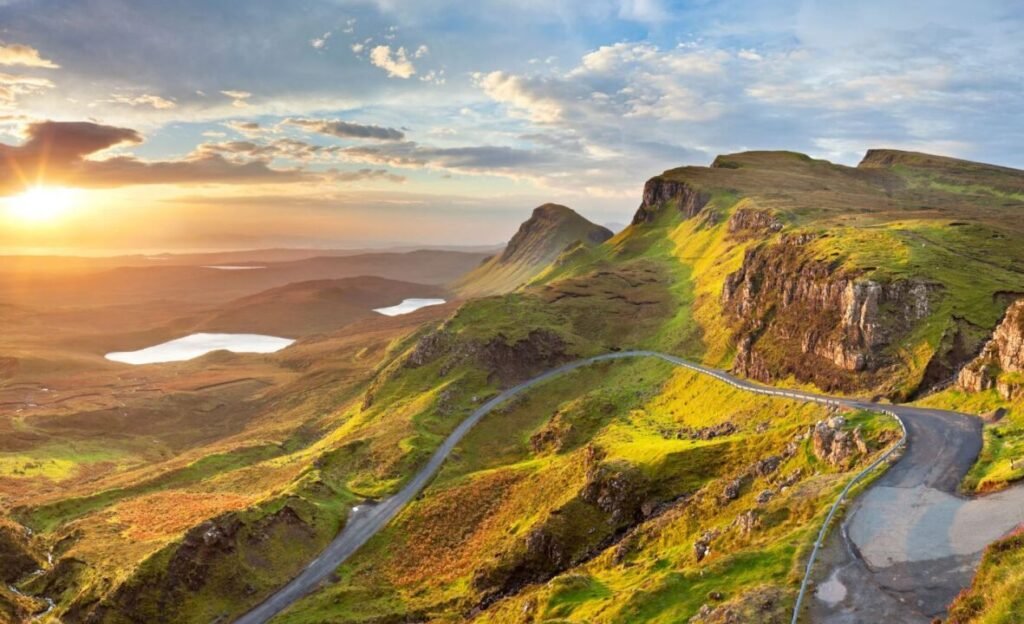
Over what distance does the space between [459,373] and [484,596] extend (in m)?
68.0

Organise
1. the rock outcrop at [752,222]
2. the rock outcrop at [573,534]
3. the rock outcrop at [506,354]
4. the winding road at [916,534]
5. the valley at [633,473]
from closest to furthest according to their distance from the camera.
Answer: the winding road at [916,534]
the valley at [633,473]
the rock outcrop at [573,534]
the rock outcrop at [506,354]
the rock outcrop at [752,222]

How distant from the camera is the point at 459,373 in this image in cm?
12244

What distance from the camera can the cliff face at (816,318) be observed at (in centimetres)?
7269

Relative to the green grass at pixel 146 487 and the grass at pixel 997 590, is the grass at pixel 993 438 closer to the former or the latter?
the grass at pixel 997 590

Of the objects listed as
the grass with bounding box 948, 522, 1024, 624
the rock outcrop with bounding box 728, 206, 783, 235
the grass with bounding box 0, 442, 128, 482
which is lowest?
the grass with bounding box 0, 442, 128, 482

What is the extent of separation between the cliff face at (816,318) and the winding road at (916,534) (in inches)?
915

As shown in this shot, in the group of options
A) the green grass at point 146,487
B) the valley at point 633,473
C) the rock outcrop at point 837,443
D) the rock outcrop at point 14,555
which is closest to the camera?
the valley at point 633,473

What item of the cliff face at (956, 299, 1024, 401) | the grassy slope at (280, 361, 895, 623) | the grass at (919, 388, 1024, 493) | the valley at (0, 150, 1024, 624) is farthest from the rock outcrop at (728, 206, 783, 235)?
the grass at (919, 388, 1024, 493)

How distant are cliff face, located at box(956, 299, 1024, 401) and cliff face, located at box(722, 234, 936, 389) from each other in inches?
592

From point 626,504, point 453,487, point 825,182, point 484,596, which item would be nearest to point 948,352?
point 626,504

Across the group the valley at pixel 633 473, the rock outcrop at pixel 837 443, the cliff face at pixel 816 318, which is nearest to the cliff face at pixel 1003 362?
the valley at pixel 633 473

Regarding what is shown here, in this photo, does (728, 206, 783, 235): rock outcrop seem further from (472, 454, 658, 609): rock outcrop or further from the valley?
(472, 454, 658, 609): rock outcrop

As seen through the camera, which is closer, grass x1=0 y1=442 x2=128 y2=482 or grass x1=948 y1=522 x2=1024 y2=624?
grass x1=948 y1=522 x2=1024 y2=624

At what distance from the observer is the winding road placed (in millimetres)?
27750
